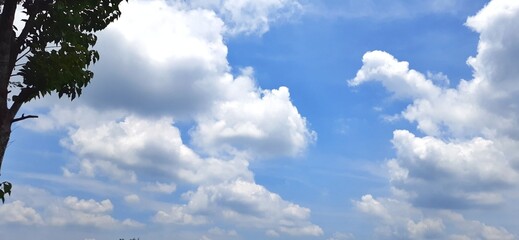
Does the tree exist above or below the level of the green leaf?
above

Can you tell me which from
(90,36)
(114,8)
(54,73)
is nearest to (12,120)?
(54,73)

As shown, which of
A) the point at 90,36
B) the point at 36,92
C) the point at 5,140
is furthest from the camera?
the point at 90,36

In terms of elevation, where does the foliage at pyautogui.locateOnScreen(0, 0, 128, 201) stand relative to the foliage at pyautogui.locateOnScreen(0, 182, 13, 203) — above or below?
above

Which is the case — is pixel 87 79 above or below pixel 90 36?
below

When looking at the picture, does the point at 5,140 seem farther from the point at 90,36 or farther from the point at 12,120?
the point at 90,36

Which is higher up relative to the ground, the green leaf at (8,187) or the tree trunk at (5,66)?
the tree trunk at (5,66)

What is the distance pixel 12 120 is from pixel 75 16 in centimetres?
315

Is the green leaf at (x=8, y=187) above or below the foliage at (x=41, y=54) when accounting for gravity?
below

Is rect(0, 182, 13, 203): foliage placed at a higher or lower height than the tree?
lower

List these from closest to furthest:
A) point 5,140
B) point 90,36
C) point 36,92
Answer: point 5,140 → point 36,92 → point 90,36

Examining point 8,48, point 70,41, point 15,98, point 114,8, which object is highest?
point 114,8

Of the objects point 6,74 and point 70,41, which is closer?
point 6,74

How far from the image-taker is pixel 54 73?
12.4 m

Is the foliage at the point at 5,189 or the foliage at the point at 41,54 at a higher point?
the foliage at the point at 41,54
